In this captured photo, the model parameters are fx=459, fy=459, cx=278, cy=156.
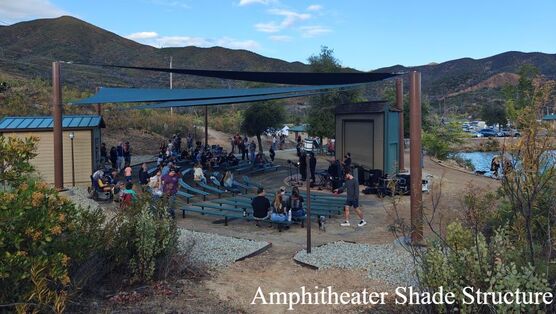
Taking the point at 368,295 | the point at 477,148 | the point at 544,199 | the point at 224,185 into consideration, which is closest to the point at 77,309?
the point at 368,295

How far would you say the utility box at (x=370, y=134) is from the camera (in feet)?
44.4

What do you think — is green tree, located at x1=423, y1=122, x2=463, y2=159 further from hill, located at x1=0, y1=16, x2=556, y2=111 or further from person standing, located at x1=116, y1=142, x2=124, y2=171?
hill, located at x1=0, y1=16, x2=556, y2=111

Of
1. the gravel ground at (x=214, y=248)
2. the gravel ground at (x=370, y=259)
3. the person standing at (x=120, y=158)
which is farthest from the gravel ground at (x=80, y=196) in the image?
the gravel ground at (x=370, y=259)

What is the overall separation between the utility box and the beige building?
25.5 ft

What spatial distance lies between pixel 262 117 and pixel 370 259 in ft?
61.8

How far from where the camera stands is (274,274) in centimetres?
611

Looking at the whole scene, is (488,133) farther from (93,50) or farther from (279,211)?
(93,50)

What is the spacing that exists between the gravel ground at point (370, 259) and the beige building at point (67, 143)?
8404 mm

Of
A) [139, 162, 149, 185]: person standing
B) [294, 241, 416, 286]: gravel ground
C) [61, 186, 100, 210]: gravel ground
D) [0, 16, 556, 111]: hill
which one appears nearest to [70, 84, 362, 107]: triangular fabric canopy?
[139, 162, 149, 185]: person standing

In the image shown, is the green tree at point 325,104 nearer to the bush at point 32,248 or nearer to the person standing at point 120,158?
the person standing at point 120,158

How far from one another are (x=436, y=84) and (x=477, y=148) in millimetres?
65331

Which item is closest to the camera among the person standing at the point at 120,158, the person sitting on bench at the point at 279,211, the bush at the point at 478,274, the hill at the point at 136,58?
the bush at the point at 478,274

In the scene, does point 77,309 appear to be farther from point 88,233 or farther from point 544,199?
point 544,199

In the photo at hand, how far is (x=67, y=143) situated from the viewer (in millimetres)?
12750
